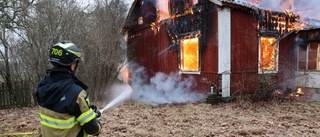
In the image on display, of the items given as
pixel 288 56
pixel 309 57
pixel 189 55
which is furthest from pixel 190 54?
pixel 309 57

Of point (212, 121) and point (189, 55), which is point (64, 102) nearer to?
point (212, 121)

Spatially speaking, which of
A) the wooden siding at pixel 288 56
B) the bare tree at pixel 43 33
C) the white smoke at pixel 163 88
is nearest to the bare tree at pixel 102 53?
the bare tree at pixel 43 33

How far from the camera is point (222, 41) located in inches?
401

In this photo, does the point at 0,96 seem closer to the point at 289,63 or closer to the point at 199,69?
the point at 199,69

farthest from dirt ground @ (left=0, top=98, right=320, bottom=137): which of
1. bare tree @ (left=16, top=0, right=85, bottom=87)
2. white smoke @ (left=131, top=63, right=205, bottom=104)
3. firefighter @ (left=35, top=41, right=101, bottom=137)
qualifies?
firefighter @ (left=35, top=41, right=101, bottom=137)

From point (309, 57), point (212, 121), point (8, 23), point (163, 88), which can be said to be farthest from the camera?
point (163, 88)

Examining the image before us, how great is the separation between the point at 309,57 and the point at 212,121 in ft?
27.6

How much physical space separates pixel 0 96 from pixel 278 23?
43.8 feet

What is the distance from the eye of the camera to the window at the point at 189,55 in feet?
38.2

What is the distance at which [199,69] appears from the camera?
11.4m

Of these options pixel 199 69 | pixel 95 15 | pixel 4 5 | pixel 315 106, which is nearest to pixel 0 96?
pixel 4 5

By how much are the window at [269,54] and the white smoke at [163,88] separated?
3420 mm

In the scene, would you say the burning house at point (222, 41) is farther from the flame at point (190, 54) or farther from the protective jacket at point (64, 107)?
the protective jacket at point (64, 107)

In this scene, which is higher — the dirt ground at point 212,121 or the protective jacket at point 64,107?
the protective jacket at point 64,107
